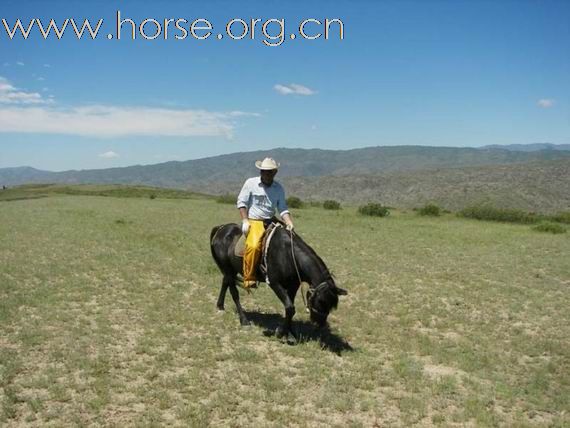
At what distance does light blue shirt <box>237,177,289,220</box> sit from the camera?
930cm

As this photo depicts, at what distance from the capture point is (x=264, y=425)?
19.3 ft

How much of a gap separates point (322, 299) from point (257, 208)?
248 cm

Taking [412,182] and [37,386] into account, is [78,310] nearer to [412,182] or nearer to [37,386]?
[37,386]

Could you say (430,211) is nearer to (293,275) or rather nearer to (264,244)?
(264,244)

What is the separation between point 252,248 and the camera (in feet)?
30.0

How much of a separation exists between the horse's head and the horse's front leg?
2.47ft

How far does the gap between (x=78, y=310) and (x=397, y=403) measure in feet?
24.9

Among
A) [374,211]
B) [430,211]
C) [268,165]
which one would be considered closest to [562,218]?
[430,211]

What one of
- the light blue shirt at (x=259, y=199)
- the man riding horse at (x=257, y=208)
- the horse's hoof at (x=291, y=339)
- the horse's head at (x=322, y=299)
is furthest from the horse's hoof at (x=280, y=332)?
the light blue shirt at (x=259, y=199)

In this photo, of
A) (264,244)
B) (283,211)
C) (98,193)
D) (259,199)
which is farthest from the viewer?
(98,193)

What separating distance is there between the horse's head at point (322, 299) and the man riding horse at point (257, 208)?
1.57 m

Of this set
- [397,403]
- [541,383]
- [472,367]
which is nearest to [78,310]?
[397,403]

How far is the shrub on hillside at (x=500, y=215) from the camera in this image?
3772 centimetres

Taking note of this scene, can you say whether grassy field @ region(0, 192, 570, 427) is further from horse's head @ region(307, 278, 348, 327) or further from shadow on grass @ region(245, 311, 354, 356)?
horse's head @ region(307, 278, 348, 327)
